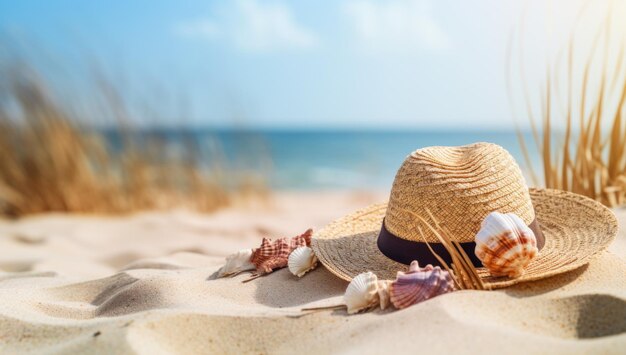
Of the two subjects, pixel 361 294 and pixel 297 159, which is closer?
pixel 361 294

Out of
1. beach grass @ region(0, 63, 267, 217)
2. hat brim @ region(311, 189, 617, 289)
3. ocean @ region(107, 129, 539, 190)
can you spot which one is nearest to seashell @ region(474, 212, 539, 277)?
hat brim @ region(311, 189, 617, 289)

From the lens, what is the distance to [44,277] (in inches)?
111

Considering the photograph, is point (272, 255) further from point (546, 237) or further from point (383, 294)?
point (546, 237)

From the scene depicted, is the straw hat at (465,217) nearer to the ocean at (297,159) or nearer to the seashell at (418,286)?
the seashell at (418,286)

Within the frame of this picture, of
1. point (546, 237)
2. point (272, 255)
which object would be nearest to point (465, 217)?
point (546, 237)

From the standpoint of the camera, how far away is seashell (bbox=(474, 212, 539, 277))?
5.89 feet

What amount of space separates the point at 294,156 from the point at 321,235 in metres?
23.8

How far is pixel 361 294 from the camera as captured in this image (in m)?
1.82

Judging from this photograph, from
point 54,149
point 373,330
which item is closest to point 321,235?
point 373,330

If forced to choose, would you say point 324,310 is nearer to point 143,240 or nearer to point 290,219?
point 143,240

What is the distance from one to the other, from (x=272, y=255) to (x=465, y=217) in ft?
2.67

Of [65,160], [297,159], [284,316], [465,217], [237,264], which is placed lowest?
[297,159]

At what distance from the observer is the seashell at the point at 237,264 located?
2461 millimetres

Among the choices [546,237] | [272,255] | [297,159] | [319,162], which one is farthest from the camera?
[297,159]
